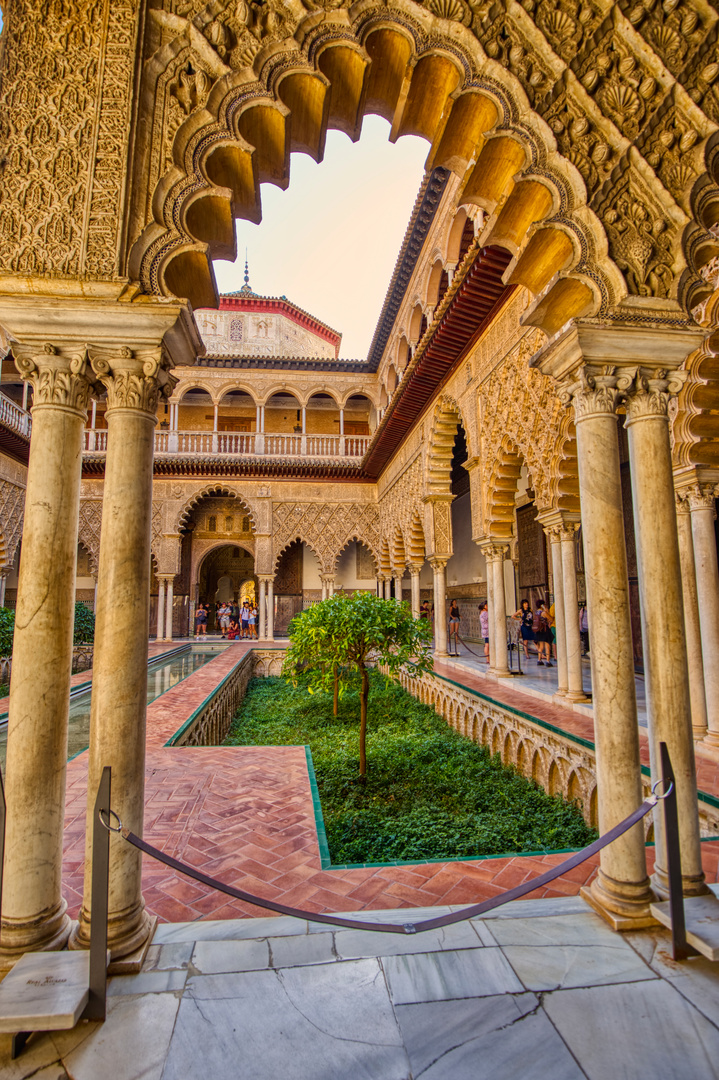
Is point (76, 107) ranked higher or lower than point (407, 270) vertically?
lower

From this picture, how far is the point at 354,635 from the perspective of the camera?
6434 mm

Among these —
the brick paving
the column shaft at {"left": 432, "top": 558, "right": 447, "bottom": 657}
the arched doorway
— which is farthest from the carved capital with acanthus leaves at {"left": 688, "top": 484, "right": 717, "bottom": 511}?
the arched doorway

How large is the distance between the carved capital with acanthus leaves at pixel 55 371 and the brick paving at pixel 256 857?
7.88 feet

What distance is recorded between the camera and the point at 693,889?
261cm

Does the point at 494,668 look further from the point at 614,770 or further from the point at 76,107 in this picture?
the point at 76,107

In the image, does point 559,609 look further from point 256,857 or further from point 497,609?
point 256,857

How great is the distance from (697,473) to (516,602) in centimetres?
990

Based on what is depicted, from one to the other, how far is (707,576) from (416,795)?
3.64 meters

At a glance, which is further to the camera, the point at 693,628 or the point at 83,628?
the point at 83,628

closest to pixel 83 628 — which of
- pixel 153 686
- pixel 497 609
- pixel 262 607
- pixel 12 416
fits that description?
pixel 153 686

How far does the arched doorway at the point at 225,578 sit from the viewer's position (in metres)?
25.1

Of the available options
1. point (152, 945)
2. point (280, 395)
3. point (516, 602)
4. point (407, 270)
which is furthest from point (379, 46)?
point (280, 395)

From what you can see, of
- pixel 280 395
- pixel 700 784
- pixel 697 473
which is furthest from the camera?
pixel 280 395

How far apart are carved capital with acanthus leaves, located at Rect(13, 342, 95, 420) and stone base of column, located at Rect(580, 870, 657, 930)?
3236 mm
